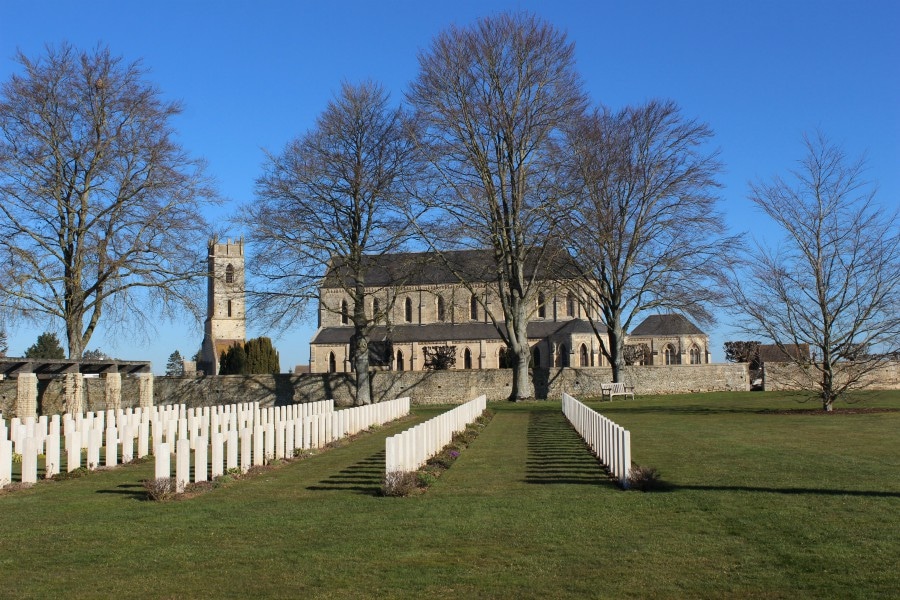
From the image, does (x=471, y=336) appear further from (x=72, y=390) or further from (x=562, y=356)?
(x=72, y=390)

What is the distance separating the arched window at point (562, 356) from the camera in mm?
60062

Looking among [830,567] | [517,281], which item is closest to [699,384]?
[517,281]

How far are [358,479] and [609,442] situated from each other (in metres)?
3.78

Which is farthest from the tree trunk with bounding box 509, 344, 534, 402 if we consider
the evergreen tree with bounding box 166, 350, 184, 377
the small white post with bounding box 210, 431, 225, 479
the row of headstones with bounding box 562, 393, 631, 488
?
the evergreen tree with bounding box 166, 350, 184, 377

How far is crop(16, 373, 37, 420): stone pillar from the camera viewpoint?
2408 centimetres

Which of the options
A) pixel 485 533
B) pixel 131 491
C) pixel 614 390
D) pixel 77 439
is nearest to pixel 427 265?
pixel 614 390

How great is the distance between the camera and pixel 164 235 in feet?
101

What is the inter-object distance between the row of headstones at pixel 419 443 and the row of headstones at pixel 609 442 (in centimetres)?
288

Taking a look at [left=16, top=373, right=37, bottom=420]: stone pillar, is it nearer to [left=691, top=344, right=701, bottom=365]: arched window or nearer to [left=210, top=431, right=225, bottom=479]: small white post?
[left=210, top=431, right=225, bottom=479]: small white post

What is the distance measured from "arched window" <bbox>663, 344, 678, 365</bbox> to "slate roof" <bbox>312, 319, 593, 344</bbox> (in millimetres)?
7970

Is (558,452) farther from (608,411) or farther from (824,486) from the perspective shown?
(608,411)

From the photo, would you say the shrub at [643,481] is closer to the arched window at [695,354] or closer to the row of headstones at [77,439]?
the row of headstones at [77,439]

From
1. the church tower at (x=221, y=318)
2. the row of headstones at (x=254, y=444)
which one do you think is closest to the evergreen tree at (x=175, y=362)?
the church tower at (x=221, y=318)

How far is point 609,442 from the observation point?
12.5m
